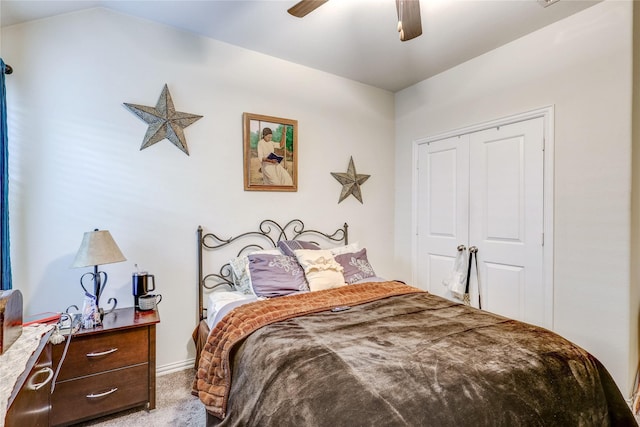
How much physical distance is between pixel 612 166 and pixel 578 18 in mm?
1137

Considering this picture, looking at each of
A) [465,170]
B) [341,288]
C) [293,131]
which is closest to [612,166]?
[465,170]

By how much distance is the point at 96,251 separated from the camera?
6.30 ft

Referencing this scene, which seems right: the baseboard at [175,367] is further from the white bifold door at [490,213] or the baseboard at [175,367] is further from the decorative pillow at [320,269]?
the white bifold door at [490,213]

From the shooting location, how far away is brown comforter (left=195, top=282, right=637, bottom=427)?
1.07 metres

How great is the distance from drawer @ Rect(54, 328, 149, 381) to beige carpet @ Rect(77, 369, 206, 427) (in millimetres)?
341

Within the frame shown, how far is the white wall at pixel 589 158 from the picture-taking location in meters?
2.08

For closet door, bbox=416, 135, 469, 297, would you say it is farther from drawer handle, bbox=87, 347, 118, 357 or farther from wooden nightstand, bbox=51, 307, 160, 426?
drawer handle, bbox=87, 347, 118, 357

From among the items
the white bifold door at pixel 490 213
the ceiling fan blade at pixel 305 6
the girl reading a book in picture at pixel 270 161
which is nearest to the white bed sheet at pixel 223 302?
the girl reading a book in picture at pixel 270 161

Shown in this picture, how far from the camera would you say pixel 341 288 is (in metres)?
2.32

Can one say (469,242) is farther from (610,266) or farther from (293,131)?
(293,131)

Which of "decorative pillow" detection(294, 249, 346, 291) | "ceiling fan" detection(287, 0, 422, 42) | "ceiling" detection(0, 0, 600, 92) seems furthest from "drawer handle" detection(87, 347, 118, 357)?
"ceiling fan" detection(287, 0, 422, 42)

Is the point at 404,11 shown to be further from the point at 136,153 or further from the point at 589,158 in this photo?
the point at 136,153

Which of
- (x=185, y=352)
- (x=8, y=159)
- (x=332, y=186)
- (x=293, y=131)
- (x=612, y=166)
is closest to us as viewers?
(x=8, y=159)

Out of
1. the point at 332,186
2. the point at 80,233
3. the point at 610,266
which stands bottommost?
the point at 610,266
